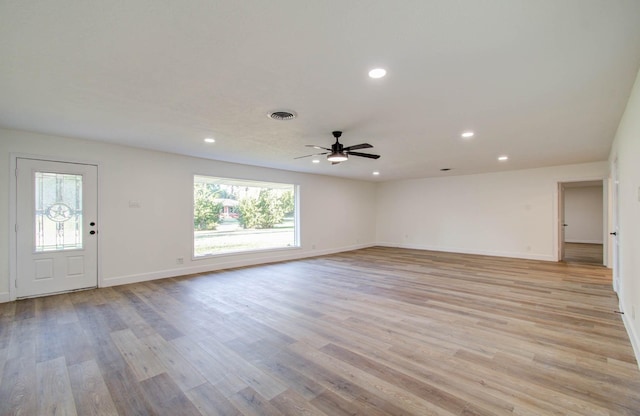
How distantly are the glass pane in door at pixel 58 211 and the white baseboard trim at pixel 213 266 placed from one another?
0.89 m

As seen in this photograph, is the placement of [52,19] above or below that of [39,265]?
above

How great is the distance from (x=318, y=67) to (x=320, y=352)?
8.31 feet

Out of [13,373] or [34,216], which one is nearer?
[13,373]

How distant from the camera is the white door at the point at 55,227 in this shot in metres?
4.38

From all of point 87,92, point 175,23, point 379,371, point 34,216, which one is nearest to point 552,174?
point 379,371

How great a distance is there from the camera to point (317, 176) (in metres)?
8.80

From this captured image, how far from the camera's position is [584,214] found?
11.4 meters

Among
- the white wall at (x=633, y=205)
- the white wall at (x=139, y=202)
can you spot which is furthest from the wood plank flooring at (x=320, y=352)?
the white wall at (x=139, y=202)

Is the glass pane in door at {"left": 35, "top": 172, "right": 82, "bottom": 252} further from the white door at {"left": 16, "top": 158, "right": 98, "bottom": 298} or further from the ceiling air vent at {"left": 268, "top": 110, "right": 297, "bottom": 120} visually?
the ceiling air vent at {"left": 268, "top": 110, "right": 297, "bottom": 120}

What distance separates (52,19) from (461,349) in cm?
404

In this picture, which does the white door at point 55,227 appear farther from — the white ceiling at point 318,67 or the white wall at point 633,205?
the white wall at point 633,205

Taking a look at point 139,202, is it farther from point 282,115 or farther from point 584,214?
point 584,214

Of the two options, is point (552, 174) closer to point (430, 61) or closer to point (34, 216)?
point (430, 61)

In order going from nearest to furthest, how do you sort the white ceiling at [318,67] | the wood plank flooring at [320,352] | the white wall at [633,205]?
1. the white ceiling at [318,67]
2. the wood plank flooring at [320,352]
3. the white wall at [633,205]
